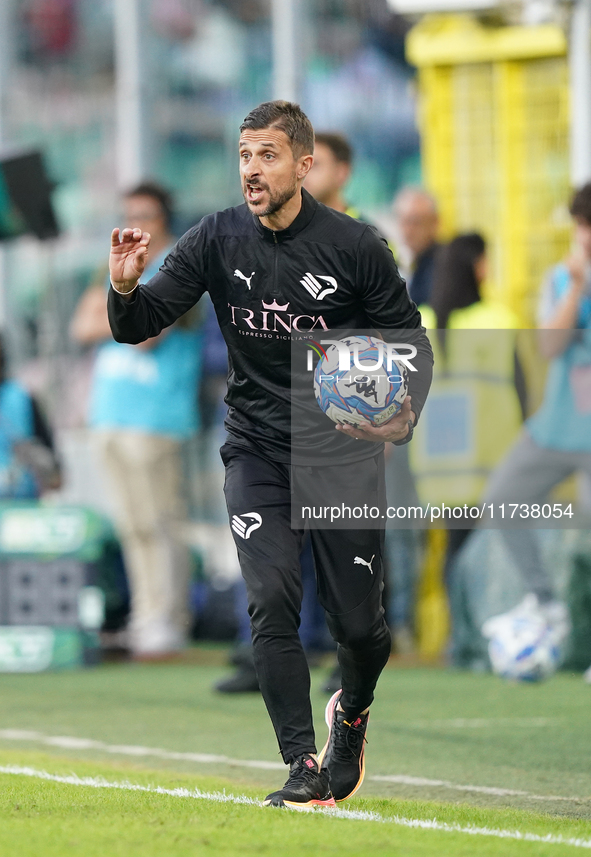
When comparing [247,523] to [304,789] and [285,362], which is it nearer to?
[285,362]

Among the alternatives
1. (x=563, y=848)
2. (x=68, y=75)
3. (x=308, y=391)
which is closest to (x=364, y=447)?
(x=308, y=391)

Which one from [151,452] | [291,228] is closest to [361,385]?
[291,228]

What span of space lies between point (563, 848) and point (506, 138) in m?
9.26

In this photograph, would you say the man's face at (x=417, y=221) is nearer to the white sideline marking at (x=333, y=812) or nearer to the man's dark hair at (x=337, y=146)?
the man's dark hair at (x=337, y=146)

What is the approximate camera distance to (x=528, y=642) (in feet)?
30.5

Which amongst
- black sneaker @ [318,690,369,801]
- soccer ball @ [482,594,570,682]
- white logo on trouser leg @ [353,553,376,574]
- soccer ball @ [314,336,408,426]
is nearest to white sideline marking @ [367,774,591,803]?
black sneaker @ [318,690,369,801]

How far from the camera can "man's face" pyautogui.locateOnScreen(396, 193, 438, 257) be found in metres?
10.8

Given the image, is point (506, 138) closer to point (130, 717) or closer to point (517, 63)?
point (517, 63)

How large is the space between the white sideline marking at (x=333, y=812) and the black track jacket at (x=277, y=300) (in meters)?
1.11

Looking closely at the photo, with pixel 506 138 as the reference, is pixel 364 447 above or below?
below

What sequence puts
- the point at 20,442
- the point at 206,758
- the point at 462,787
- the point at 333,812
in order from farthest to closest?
the point at 20,442 < the point at 206,758 < the point at 462,787 < the point at 333,812

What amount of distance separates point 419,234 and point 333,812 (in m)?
6.43

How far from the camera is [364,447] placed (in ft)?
18.3

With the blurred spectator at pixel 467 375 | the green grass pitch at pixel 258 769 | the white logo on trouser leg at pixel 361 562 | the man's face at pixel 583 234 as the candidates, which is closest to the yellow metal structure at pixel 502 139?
the blurred spectator at pixel 467 375
